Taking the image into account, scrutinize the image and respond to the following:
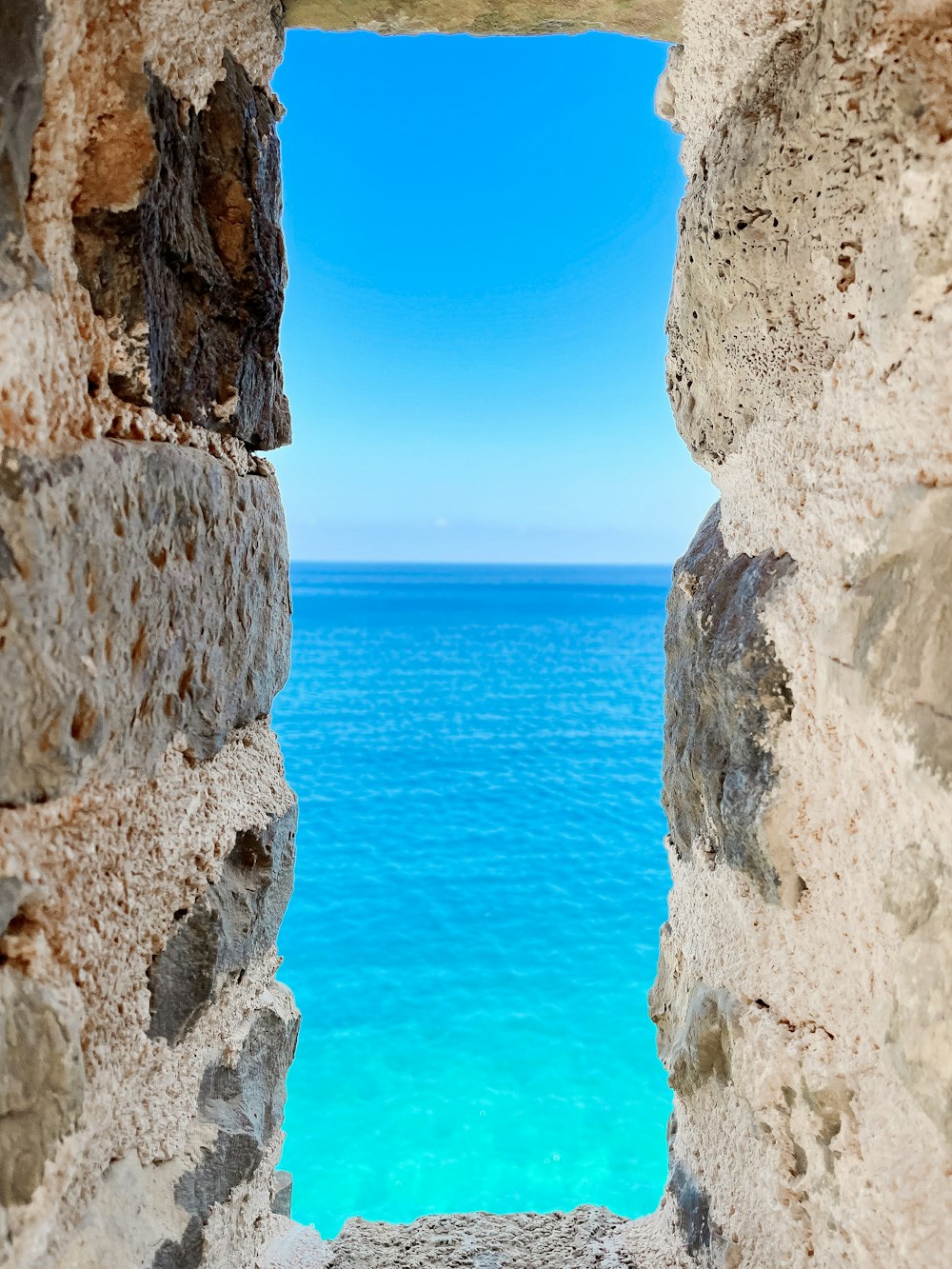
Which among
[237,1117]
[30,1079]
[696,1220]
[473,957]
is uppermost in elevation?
[30,1079]

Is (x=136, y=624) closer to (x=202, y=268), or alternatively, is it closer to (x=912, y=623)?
(x=202, y=268)

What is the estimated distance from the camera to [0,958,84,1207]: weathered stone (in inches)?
19.8

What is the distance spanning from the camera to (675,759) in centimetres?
92

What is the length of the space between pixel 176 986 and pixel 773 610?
0.57 m

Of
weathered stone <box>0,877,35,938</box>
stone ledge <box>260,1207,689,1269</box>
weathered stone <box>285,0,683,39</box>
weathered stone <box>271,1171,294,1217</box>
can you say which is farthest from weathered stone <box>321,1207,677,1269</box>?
weathered stone <box>285,0,683,39</box>

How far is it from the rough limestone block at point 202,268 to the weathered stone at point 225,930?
1.28 ft

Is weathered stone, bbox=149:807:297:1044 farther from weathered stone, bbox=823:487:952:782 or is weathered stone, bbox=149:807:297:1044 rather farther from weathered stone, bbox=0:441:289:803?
weathered stone, bbox=823:487:952:782

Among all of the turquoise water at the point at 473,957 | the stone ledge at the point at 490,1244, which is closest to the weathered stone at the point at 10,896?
the stone ledge at the point at 490,1244

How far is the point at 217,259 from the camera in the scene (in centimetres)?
73

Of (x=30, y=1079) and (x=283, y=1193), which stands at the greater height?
(x=30, y=1079)

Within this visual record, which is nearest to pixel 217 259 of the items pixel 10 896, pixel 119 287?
pixel 119 287

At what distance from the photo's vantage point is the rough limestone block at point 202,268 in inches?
22.9

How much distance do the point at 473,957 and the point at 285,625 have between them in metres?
5.13

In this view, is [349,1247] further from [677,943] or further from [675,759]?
[675,759]
